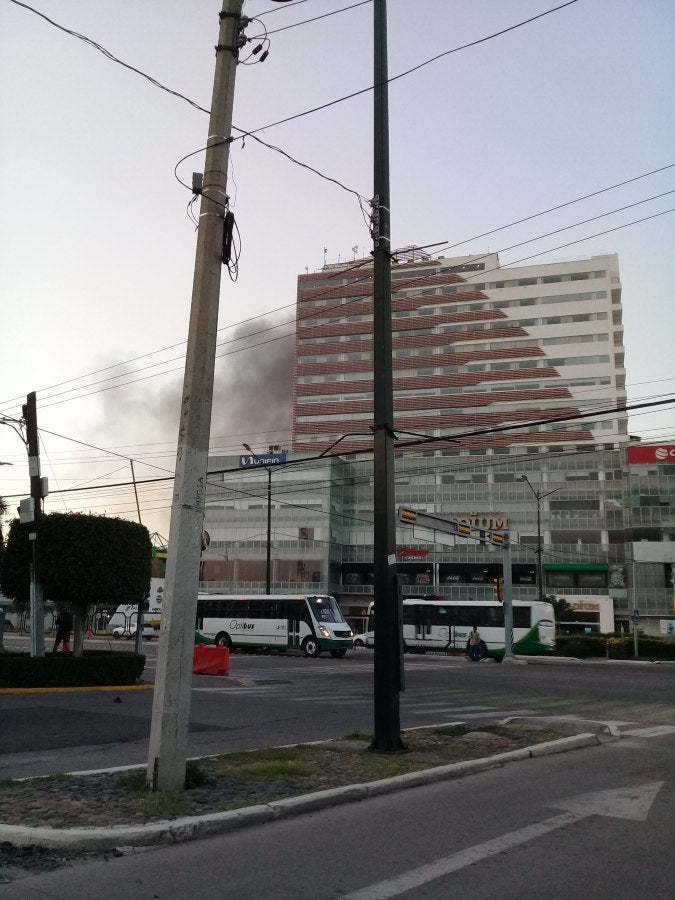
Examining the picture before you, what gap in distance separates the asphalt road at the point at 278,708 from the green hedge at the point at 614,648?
20550mm

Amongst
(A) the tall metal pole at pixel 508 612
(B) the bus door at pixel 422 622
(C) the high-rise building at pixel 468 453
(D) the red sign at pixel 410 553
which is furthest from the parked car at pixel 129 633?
(D) the red sign at pixel 410 553

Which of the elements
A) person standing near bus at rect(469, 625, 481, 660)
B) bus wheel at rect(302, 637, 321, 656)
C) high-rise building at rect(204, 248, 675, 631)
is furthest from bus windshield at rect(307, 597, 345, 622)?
high-rise building at rect(204, 248, 675, 631)

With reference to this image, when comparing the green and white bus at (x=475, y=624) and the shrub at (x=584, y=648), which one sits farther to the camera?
the shrub at (x=584, y=648)

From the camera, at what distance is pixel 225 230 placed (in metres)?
8.27

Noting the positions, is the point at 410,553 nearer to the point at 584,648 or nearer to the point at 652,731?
the point at 584,648

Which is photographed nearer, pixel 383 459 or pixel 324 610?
pixel 383 459

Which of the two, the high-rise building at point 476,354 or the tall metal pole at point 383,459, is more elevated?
the high-rise building at point 476,354

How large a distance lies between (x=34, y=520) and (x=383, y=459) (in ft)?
37.8

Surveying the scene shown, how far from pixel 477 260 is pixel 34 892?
108 metres

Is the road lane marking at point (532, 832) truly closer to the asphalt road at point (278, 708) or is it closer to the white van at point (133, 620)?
the asphalt road at point (278, 708)

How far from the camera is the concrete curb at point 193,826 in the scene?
219 inches

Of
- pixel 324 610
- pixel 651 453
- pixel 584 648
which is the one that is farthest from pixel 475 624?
pixel 651 453

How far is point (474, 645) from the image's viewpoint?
137 ft

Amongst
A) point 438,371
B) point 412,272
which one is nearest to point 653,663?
point 438,371
